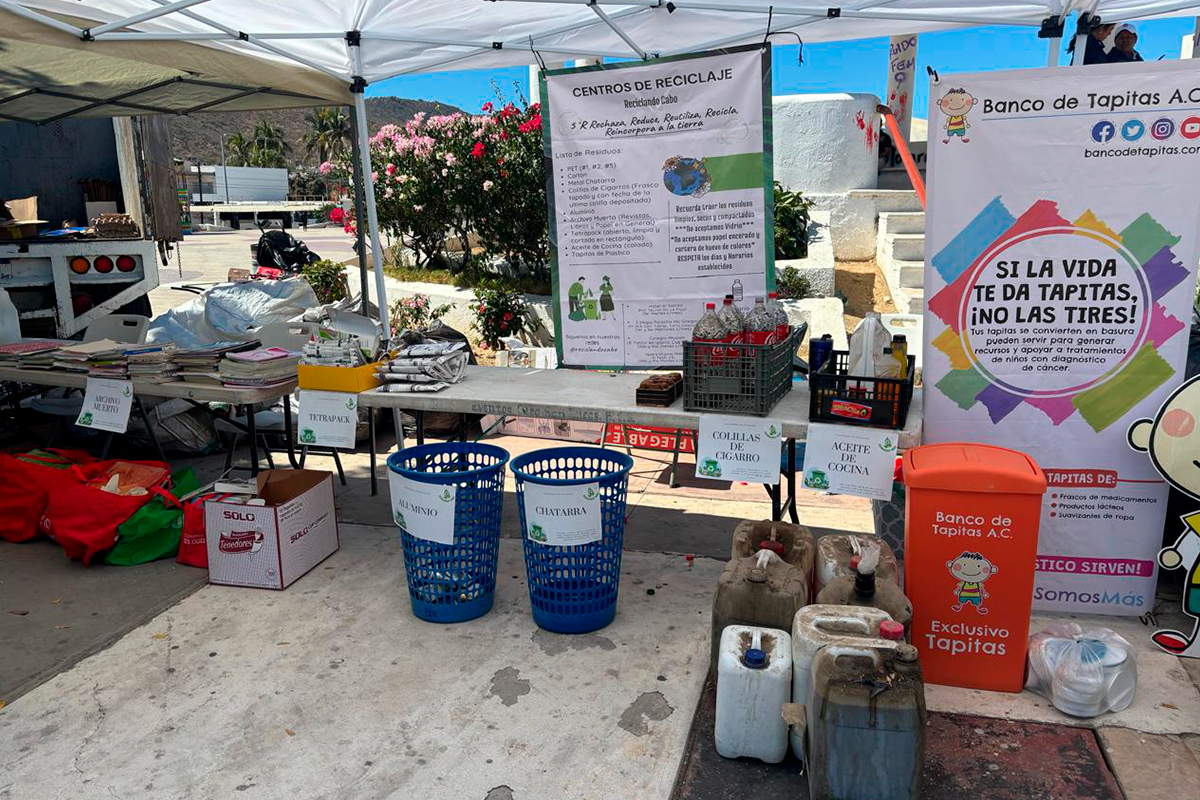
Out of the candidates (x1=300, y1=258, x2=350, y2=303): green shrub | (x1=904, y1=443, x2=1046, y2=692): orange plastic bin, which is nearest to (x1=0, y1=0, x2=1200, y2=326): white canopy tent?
(x1=904, y1=443, x2=1046, y2=692): orange plastic bin

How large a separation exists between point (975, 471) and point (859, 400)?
0.59 metres

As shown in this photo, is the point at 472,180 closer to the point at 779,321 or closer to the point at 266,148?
the point at 779,321

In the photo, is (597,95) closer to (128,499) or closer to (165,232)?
(128,499)

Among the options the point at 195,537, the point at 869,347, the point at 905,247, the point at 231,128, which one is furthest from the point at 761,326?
the point at 231,128

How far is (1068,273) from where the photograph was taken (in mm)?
3590

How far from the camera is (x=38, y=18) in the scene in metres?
4.08

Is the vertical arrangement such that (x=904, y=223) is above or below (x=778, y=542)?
above

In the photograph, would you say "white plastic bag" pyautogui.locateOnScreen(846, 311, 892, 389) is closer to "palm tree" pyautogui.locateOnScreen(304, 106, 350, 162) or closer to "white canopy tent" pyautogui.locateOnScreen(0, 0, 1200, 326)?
"white canopy tent" pyautogui.locateOnScreen(0, 0, 1200, 326)

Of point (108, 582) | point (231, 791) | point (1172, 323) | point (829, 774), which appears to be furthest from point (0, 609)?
point (1172, 323)

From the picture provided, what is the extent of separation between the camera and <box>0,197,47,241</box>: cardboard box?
6.59 metres

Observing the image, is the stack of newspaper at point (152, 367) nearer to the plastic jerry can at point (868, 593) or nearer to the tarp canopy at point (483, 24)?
the tarp canopy at point (483, 24)

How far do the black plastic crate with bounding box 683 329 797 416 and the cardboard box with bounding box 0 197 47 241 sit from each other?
589 cm

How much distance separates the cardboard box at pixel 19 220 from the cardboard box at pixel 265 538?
13.0 ft

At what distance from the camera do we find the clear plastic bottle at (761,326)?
3715mm
